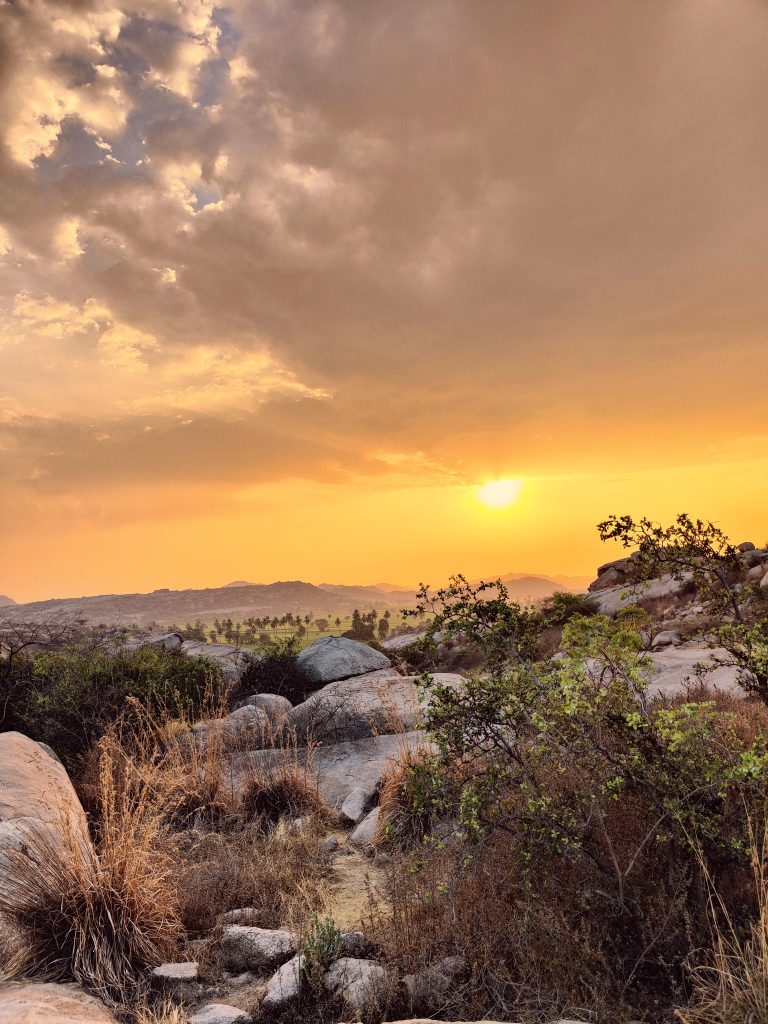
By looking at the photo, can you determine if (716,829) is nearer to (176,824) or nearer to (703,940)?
(703,940)

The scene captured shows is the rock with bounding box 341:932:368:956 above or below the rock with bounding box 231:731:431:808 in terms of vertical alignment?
above

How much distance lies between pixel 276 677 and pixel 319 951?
11514 millimetres

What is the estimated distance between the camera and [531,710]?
14.4 ft

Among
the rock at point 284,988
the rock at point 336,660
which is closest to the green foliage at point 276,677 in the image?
the rock at point 336,660

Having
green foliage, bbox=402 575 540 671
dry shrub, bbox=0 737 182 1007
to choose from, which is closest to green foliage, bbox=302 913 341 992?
dry shrub, bbox=0 737 182 1007

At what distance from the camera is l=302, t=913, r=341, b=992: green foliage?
4.24m

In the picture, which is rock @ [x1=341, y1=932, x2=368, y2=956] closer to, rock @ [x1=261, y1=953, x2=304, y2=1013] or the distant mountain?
rock @ [x1=261, y1=953, x2=304, y2=1013]

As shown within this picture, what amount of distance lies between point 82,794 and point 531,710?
7211mm

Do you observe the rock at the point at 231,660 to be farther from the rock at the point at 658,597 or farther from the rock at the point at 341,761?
the rock at the point at 658,597

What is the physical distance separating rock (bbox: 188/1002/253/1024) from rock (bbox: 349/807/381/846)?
11.7 feet

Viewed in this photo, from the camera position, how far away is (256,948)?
15.9 feet

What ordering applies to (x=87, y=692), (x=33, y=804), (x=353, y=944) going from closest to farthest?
(x=353, y=944), (x=33, y=804), (x=87, y=692)

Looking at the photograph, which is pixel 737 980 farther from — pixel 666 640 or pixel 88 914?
pixel 666 640

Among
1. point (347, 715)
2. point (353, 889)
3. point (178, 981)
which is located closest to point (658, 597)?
point (347, 715)
